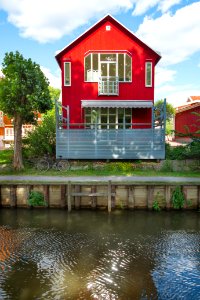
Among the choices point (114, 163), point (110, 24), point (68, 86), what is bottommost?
point (114, 163)

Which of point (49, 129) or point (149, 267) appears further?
point (49, 129)

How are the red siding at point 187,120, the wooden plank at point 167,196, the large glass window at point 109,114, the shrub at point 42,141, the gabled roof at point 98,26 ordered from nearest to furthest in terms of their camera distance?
the wooden plank at point 167,196, the shrub at point 42,141, the gabled roof at point 98,26, the large glass window at point 109,114, the red siding at point 187,120

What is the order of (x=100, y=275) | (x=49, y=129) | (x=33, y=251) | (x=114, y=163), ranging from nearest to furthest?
1. (x=100, y=275)
2. (x=33, y=251)
3. (x=114, y=163)
4. (x=49, y=129)

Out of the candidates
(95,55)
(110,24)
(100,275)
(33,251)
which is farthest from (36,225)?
(110,24)

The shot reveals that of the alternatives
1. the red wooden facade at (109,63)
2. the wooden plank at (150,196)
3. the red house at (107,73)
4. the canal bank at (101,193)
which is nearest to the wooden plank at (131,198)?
the canal bank at (101,193)

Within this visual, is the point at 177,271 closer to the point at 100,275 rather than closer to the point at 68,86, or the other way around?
the point at 100,275

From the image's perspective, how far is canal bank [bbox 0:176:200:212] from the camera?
1460 cm

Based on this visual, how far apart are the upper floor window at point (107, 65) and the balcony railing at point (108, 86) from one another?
1.08ft

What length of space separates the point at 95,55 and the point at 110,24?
290 cm

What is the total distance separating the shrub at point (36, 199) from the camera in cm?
1498

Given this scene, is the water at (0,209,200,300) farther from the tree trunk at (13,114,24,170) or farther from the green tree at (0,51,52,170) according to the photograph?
the green tree at (0,51,52,170)

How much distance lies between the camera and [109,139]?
64.1 feet

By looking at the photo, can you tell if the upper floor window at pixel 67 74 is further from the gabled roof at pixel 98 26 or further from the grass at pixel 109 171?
the grass at pixel 109 171

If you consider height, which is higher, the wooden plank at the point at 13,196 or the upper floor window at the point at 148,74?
the upper floor window at the point at 148,74
